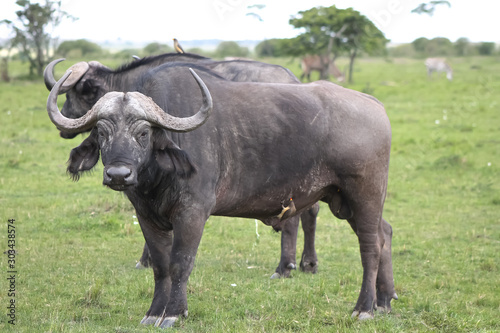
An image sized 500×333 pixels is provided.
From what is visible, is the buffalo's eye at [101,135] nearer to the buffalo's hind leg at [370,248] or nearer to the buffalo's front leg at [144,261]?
the buffalo's hind leg at [370,248]

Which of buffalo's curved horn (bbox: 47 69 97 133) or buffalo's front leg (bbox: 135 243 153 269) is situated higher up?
buffalo's curved horn (bbox: 47 69 97 133)

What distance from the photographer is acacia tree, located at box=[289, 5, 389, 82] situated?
29.1 meters

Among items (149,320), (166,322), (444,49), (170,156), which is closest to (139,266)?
(149,320)

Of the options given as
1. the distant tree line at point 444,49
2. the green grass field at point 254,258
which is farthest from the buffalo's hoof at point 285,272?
the distant tree line at point 444,49

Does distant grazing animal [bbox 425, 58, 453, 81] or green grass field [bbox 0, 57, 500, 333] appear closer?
green grass field [bbox 0, 57, 500, 333]

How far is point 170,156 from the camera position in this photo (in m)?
5.04

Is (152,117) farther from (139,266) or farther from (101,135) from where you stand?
(139,266)

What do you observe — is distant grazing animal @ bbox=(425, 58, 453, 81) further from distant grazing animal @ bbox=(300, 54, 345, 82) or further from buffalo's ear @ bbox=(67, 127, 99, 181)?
buffalo's ear @ bbox=(67, 127, 99, 181)

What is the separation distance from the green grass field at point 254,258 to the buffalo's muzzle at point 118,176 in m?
1.17

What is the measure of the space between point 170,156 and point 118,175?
0.58m

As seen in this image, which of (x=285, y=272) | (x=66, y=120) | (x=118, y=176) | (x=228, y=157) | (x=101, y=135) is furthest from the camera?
(x=285, y=272)

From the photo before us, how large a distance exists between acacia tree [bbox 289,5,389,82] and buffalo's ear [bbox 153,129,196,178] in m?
24.8

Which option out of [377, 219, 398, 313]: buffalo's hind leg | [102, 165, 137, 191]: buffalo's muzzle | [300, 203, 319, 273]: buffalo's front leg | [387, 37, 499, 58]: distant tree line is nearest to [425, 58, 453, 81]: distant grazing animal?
[387, 37, 499, 58]: distant tree line

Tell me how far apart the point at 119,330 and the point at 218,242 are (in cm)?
357
